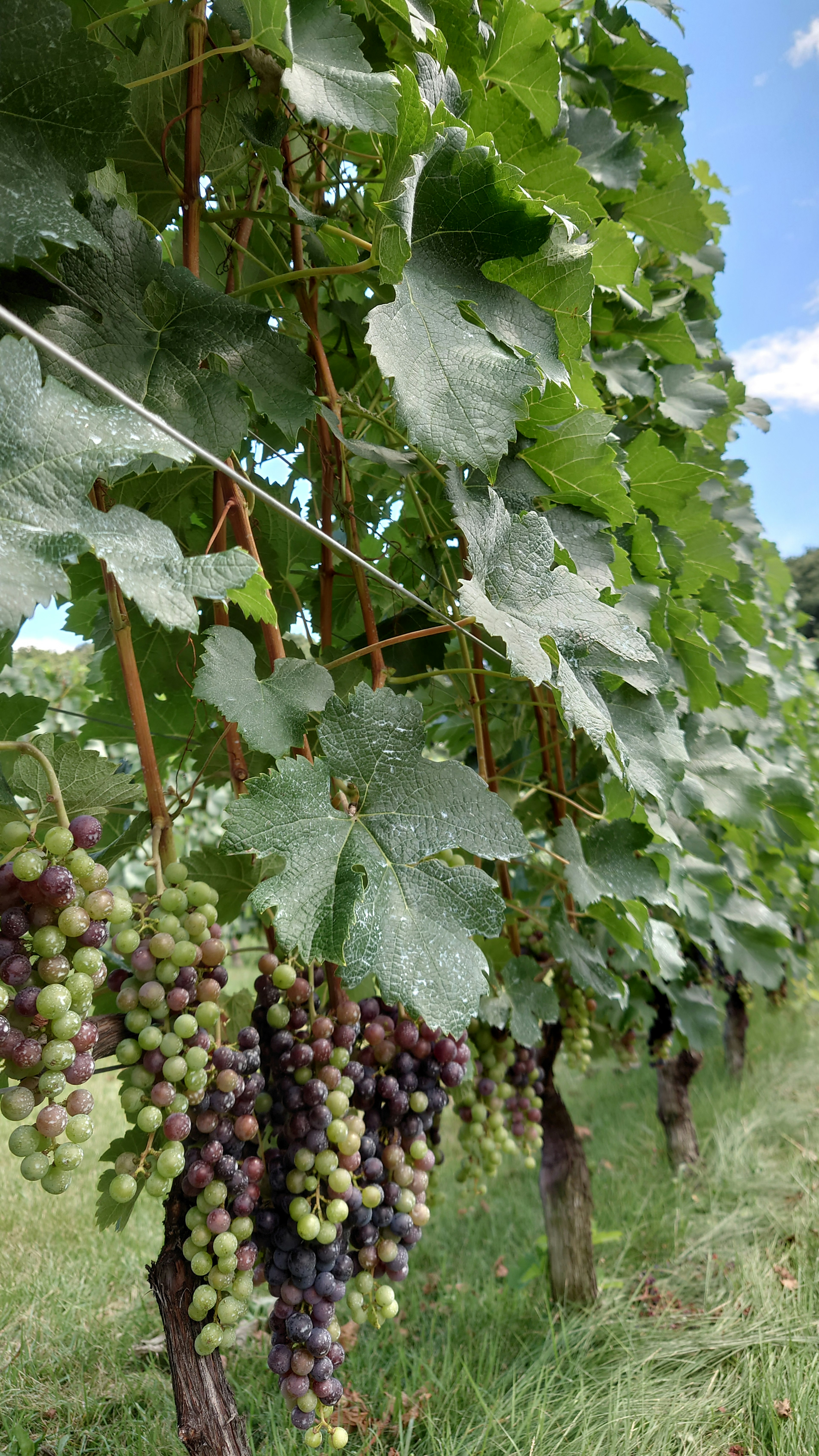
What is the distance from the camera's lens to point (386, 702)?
0.85 m

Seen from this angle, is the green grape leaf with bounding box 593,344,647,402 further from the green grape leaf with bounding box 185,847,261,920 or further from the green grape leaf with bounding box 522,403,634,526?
the green grape leaf with bounding box 185,847,261,920

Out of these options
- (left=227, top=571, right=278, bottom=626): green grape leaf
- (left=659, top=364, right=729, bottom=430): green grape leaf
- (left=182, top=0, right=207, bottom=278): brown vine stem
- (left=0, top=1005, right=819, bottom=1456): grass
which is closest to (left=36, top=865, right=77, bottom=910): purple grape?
Answer: (left=227, top=571, right=278, bottom=626): green grape leaf

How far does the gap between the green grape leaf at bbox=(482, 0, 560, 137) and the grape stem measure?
3.22 ft

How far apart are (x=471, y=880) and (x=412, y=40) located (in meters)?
0.87

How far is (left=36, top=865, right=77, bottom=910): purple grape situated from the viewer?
65 cm

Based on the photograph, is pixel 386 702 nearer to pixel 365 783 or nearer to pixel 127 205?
pixel 365 783

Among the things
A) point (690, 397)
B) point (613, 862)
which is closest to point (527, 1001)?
point (613, 862)

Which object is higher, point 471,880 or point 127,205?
point 127,205

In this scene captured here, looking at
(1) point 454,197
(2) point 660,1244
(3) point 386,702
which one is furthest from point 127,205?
(2) point 660,1244

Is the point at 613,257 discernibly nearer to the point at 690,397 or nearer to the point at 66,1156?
the point at 690,397

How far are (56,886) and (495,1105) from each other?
3.51ft

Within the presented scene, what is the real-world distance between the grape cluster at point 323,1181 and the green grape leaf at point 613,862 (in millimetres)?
414

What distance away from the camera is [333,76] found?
70 cm

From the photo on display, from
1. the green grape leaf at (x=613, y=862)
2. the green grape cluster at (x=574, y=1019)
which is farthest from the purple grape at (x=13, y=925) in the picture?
the green grape cluster at (x=574, y=1019)
